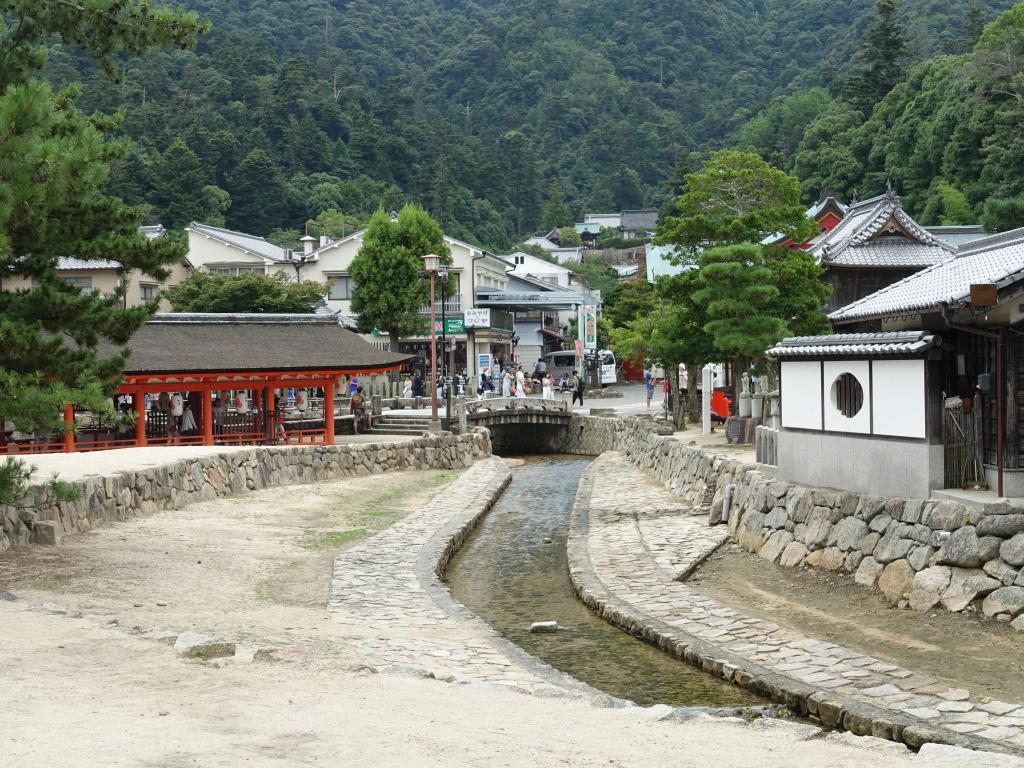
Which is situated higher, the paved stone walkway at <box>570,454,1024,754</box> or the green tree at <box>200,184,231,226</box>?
the green tree at <box>200,184,231,226</box>

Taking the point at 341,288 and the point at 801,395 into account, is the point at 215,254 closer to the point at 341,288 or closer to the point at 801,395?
the point at 341,288

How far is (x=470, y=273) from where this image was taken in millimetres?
62344

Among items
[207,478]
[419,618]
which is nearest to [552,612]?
[419,618]

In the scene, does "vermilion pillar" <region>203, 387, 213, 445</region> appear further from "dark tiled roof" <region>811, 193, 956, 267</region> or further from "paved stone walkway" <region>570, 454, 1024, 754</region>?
"dark tiled roof" <region>811, 193, 956, 267</region>

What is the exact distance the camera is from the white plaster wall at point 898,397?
14.3m

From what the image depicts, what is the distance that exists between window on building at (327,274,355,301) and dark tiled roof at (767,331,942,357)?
1743 inches

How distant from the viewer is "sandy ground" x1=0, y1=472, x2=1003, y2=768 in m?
7.06

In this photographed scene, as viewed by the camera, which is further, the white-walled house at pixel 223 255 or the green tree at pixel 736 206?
the white-walled house at pixel 223 255

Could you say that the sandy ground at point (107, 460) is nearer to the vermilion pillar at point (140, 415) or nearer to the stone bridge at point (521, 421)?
the vermilion pillar at point (140, 415)

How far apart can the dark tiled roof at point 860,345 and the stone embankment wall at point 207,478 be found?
11020 millimetres

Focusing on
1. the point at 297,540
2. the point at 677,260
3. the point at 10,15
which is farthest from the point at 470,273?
the point at 10,15

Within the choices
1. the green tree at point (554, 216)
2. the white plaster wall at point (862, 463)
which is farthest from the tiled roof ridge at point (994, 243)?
the green tree at point (554, 216)

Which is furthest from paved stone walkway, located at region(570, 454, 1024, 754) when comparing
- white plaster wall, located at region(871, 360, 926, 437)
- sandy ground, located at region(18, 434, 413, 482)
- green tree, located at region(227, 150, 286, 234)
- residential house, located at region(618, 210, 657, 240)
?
residential house, located at region(618, 210, 657, 240)

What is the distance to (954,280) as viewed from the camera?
16.1 metres
